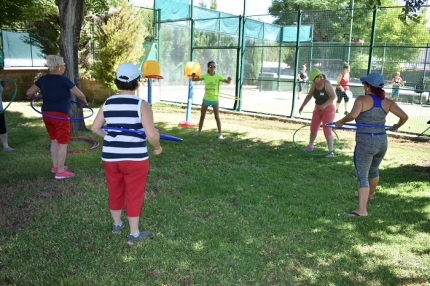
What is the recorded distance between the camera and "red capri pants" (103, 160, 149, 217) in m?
3.62

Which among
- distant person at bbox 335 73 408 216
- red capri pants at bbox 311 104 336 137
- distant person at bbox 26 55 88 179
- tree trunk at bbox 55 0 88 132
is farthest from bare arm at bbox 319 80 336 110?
tree trunk at bbox 55 0 88 132

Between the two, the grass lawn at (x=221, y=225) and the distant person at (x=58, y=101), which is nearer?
the grass lawn at (x=221, y=225)

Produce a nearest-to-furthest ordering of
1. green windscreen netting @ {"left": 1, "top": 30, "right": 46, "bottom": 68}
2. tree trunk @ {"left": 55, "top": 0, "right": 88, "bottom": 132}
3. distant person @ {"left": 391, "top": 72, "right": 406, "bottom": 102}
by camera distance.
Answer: tree trunk @ {"left": 55, "top": 0, "right": 88, "bottom": 132}, distant person @ {"left": 391, "top": 72, "right": 406, "bottom": 102}, green windscreen netting @ {"left": 1, "top": 30, "right": 46, "bottom": 68}

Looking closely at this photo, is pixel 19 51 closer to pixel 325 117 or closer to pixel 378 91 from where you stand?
pixel 325 117

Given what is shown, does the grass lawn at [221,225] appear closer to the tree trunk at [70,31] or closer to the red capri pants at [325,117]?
the red capri pants at [325,117]

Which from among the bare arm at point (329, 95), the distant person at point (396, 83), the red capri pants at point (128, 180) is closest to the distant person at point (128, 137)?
the red capri pants at point (128, 180)

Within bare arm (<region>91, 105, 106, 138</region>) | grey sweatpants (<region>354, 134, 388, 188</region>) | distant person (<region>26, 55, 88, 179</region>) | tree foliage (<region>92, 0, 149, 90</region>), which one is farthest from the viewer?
tree foliage (<region>92, 0, 149, 90</region>)

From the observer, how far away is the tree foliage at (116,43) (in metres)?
14.4

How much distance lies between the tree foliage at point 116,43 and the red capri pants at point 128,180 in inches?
438

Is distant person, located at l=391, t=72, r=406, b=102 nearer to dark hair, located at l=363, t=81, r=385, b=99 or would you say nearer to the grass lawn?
the grass lawn

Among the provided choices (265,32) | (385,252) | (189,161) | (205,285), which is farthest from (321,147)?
(265,32)

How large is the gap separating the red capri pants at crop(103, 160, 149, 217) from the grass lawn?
1.53 ft

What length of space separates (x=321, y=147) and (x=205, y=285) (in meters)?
6.05

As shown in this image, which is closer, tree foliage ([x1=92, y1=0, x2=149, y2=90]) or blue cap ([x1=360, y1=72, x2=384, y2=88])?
blue cap ([x1=360, y1=72, x2=384, y2=88])
